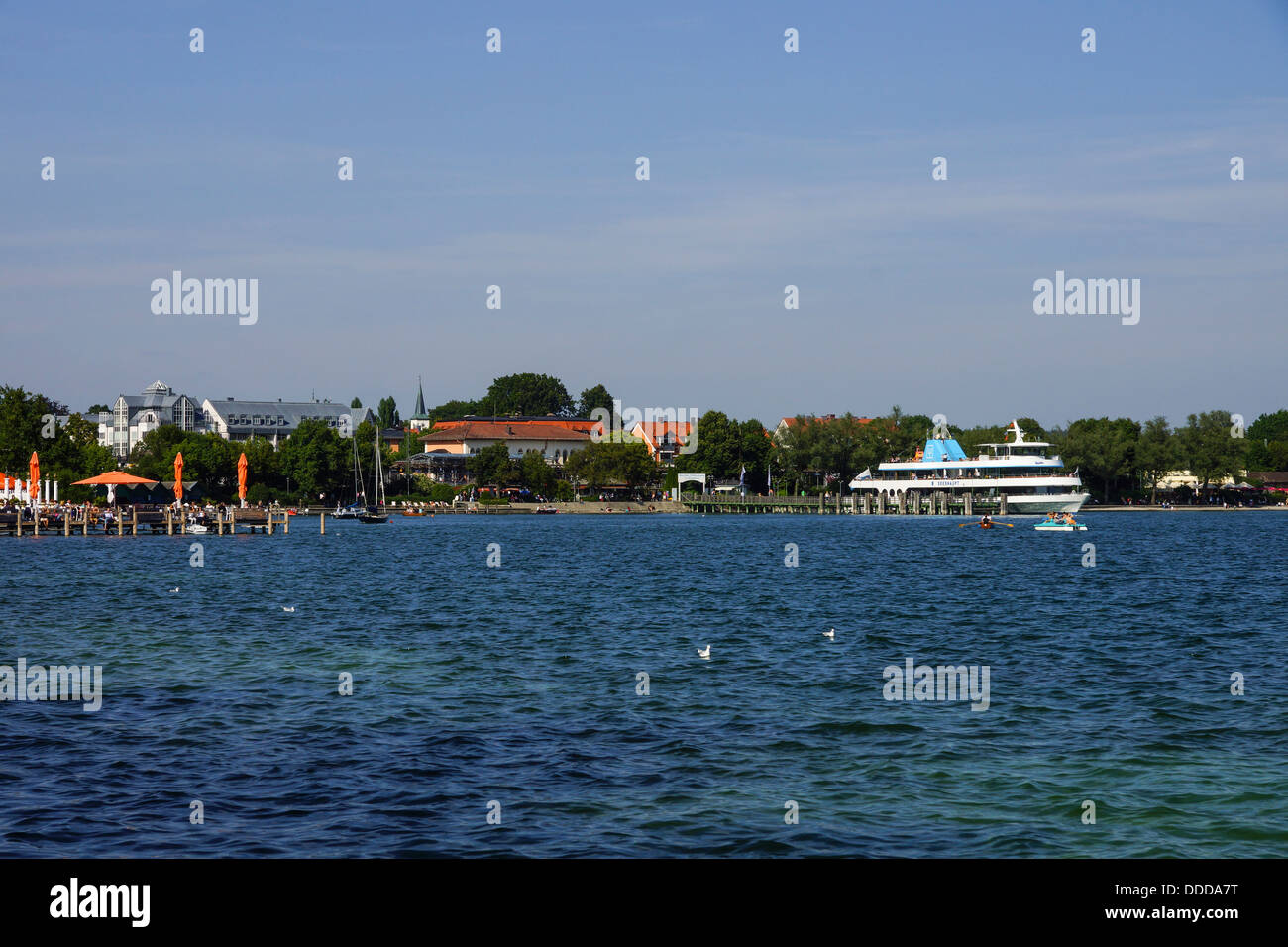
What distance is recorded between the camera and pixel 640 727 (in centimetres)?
2039

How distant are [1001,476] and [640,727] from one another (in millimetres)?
164137

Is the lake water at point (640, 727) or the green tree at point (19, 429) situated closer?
the lake water at point (640, 727)

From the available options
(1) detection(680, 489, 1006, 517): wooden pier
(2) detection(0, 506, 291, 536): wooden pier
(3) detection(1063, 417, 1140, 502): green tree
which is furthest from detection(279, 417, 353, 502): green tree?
(3) detection(1063, 417, 1140, 502): green tree

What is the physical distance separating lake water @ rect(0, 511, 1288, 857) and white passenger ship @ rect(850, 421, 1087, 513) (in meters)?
123

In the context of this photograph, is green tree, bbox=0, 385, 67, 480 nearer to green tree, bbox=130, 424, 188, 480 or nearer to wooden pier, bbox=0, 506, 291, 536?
wooden pier, bbox=0, 506, 291, 536

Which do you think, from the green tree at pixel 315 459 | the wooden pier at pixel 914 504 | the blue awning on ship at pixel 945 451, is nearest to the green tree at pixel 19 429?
the green tree at pixel 315 459

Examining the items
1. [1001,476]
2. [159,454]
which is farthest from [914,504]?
[159,454]

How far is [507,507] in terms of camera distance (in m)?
191

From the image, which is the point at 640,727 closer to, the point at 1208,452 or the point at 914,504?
the point at 914,504

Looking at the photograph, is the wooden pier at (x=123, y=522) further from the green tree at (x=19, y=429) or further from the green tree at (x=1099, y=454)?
the green tree at (x=1099, y=454)

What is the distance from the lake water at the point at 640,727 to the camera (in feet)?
46.6

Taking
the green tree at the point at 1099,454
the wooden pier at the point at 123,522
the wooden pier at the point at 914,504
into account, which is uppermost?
the green tree at the point at 1099,454

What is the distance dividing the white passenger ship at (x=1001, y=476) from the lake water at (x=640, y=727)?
123263 millimetres
